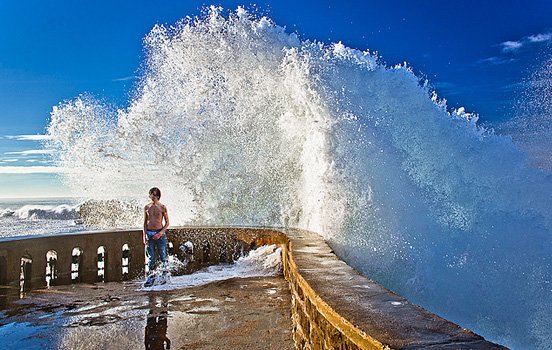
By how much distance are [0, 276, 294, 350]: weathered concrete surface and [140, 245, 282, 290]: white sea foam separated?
0.37 metres

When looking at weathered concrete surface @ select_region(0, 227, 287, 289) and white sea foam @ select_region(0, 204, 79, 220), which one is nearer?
weathered concrete surface @ select_region(0, 227, 287, 289)

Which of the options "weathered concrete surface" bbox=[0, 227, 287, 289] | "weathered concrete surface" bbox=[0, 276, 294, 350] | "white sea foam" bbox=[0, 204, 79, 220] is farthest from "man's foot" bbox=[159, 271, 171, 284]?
"white sea foam" bbox=[0, 204, 79, 220]

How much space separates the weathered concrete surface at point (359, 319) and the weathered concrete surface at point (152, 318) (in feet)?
2.29

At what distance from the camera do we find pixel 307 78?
11.2 m

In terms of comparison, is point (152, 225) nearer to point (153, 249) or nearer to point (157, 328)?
point (153, 249)

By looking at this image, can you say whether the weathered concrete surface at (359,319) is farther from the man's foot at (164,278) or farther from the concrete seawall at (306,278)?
the man's foot at (164,278)

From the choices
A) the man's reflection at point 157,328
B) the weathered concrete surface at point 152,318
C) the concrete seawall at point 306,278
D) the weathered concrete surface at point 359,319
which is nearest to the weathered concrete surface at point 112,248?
the concrete seawall at point 306,278

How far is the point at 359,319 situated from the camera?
7.18 ft

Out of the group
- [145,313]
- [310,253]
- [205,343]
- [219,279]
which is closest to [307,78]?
[219,279]

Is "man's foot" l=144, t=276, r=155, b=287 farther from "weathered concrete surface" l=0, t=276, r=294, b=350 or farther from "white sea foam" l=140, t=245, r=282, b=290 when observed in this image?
"weathered concrete surface" l=0, t=276, r=294, b=350

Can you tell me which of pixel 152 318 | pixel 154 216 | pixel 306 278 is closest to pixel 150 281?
pixel 154 216

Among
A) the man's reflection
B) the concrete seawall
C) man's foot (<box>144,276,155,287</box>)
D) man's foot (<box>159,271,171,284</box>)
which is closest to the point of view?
the concrete seawall

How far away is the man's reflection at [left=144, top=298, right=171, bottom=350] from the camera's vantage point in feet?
12.5

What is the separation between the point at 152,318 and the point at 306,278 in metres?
2.00
